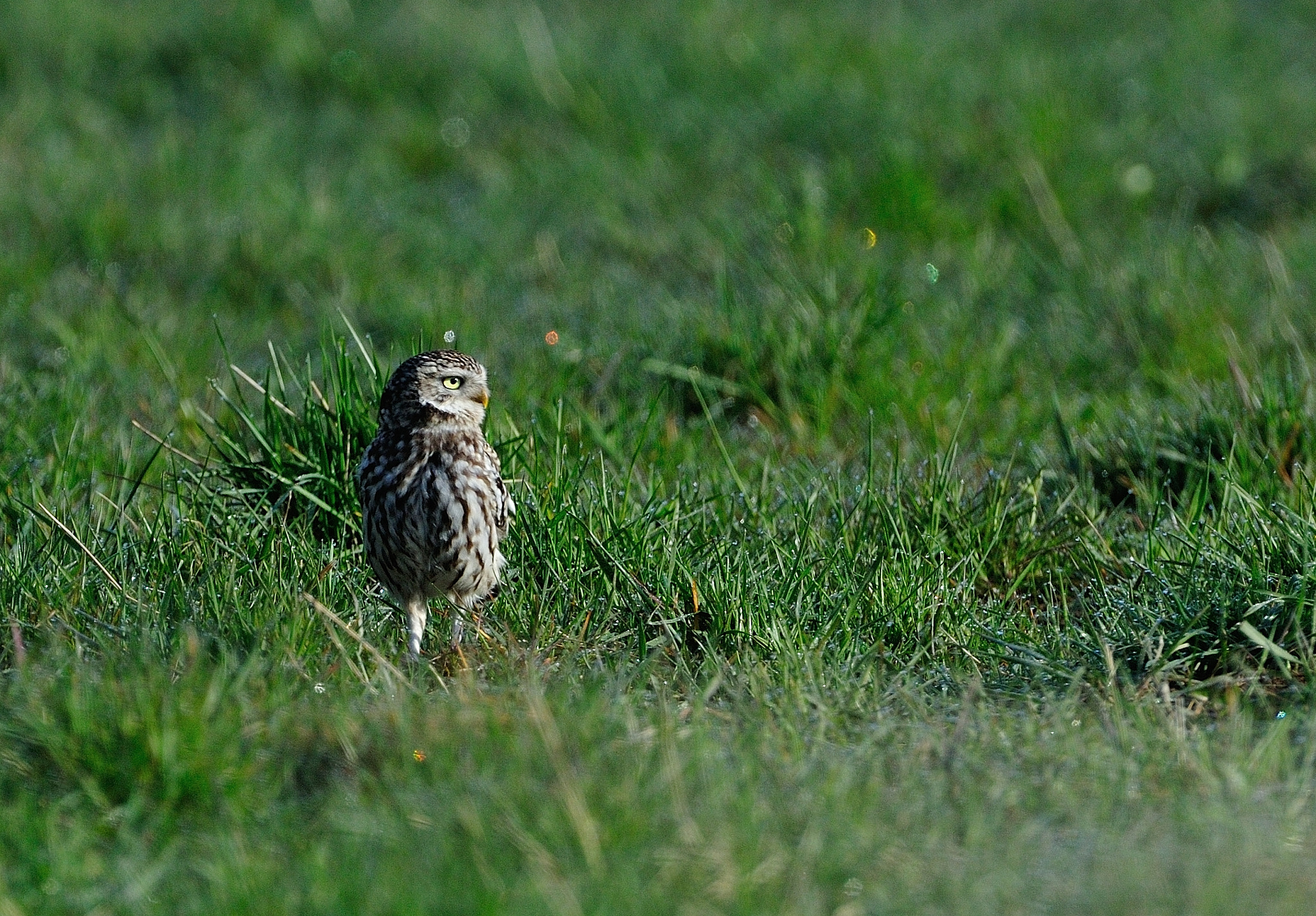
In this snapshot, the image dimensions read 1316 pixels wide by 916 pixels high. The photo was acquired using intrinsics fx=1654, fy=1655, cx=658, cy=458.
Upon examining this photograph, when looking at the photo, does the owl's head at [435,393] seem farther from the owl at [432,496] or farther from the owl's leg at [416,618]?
the owl's leg at [416,618]

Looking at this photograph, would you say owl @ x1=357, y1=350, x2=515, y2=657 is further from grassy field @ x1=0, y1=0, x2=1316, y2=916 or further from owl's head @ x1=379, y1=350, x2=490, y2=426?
grassy field @ x1=0, y1=0, x2=1316, y2=916

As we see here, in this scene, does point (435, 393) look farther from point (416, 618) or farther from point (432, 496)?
point (416, 618)

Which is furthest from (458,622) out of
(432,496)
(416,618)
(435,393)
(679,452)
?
(679,452)

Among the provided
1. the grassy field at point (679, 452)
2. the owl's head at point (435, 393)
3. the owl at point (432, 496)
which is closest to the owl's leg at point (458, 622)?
the owl at point (432, 496)

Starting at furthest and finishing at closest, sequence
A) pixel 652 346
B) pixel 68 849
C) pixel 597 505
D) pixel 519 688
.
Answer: pixel 652 346, pixel 597 505, pixel 519 688, pixel 68 849

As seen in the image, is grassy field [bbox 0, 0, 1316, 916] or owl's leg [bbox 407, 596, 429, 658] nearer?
grassy field [bbox 0, 0, 1316, 916]

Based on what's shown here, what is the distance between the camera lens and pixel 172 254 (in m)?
7.02

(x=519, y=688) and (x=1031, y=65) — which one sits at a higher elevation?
(x=1031, y=65)

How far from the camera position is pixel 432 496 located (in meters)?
4.12

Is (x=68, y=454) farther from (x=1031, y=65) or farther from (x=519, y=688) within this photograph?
(x=1031, y=65)

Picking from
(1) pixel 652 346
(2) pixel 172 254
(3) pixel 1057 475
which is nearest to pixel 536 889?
(3) pixel 1057 475

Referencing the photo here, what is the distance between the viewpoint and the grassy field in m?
3.05

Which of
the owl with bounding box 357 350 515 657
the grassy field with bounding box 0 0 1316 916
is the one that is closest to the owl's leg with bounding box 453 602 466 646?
the owl with bounding box 357 350 515 657

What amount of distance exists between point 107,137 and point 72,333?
2468mm
